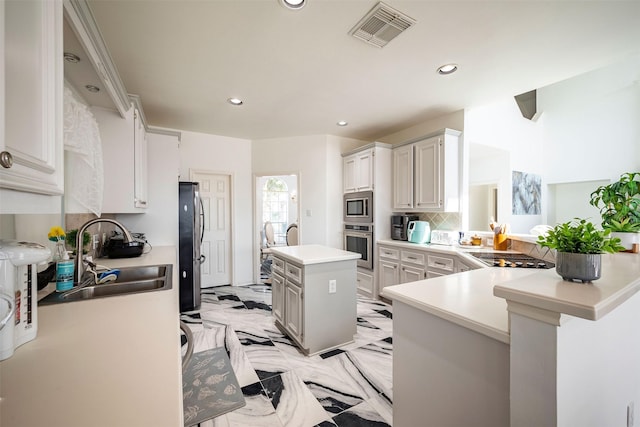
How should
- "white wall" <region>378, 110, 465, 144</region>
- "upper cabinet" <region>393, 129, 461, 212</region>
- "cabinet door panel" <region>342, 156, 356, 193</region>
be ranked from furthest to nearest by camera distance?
"cabinet door panel" <region>342, 156, 356, 193</region> < "white wall" <region>378, 110, 465, 144</region> < "upper cabinet" <region>393, 129, 461, 212</region>

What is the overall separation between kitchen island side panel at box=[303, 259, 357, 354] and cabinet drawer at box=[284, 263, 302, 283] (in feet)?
0.30

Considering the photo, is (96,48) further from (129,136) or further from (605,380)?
(605,380)

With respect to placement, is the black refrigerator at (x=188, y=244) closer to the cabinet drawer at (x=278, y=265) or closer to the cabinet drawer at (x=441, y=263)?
the cabinet drawer at (x=278, y=265)

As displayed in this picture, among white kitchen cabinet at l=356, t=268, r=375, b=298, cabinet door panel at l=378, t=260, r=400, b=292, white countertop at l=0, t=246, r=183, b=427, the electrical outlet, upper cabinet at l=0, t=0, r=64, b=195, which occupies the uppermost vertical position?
upper cabinet at l=0, t=0, r=64, b=195

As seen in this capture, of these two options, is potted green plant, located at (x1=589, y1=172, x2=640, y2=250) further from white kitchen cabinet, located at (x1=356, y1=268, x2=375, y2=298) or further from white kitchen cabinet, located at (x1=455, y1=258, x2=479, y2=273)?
white kitchen cabinet, located at (x1=356, y1=268, x2=375, y2=298)

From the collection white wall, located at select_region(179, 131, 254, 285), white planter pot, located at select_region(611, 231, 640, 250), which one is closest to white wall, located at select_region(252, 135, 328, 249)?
white wall, located at select_region(179, 131, 254, 285)

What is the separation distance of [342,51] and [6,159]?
2.11 meters

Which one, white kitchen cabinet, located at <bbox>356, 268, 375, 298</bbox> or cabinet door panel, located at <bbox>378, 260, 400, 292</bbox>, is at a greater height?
cabinet door panel, located at <bbox>378, 260, 400, 292</bbox>

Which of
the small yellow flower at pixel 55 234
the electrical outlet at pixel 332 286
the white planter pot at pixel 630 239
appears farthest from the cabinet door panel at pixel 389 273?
the small yellow flower at pixel 55 234

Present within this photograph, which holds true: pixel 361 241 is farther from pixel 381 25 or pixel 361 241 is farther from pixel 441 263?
pixel 381 25

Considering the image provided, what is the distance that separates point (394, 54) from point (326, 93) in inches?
36.1

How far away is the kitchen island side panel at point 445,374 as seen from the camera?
89 centimetres

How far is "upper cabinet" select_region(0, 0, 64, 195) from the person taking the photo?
647 mm

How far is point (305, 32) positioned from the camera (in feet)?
6.09
